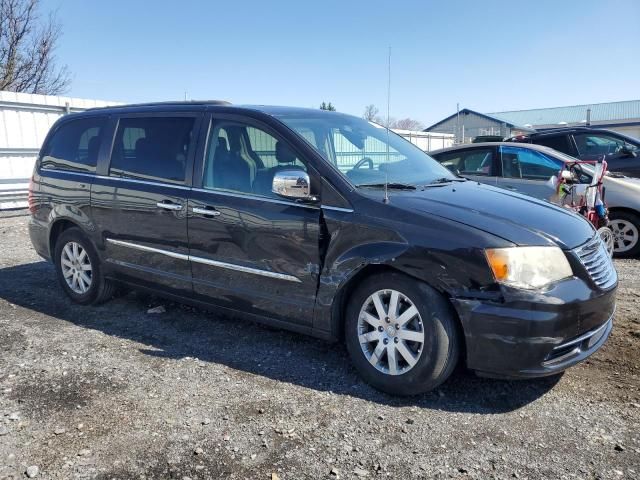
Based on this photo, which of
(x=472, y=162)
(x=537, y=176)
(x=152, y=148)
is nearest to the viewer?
(x=152, y=148)

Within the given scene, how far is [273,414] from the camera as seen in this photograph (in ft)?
10.4

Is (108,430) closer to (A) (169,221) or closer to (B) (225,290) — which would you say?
(B) (225,290)

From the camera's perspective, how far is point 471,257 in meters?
3.04

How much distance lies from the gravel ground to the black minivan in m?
0.30

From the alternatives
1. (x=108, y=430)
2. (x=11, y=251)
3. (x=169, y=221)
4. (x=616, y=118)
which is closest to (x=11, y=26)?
(x=11, y=251)

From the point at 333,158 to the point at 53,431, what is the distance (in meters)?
2.48

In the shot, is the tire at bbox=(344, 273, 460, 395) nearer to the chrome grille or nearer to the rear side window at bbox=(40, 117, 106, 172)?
the chrome grille

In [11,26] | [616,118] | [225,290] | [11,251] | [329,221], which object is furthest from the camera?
[616,118]

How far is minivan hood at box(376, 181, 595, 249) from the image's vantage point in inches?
125

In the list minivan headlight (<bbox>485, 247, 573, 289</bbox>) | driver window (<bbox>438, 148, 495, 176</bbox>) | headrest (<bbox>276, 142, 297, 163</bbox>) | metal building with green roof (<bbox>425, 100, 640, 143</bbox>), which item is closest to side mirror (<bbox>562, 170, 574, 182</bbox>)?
driver window (<bbox>438, 148, 495, 176</bbox>)

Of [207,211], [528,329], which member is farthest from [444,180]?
[207,211]

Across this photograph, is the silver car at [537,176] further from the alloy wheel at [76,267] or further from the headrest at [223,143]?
the alloy wheel at [76,267]

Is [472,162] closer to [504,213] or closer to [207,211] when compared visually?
[504,213]

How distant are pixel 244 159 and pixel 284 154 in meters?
0.40
